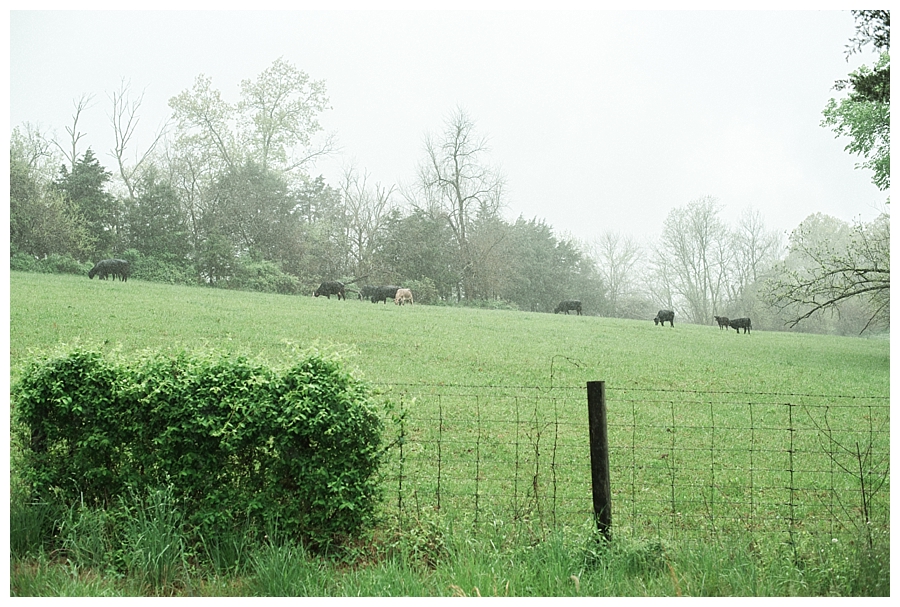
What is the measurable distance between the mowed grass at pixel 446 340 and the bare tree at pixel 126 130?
1718 millimetres

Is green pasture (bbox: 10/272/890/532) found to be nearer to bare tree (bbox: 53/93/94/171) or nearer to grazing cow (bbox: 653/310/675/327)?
grazing cow (bbox: 653/310/675/327)

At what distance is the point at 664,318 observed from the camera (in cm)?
1155

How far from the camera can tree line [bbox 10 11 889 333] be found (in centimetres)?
952

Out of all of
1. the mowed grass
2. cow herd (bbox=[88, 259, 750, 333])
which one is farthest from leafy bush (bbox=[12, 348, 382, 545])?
cow herd (bbox=[88, 259, 750, 333])

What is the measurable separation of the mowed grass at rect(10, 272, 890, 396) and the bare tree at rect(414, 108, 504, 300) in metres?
1.26

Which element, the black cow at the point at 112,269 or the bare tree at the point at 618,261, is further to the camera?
the bare tree at the point at 618,261

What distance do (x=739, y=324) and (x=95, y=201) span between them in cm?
1006

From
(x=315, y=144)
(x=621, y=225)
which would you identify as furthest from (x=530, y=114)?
(x=315, y=144)

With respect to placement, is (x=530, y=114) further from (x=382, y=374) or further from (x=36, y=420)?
(x=36, y=420)

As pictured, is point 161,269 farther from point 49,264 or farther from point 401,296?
point 401,296

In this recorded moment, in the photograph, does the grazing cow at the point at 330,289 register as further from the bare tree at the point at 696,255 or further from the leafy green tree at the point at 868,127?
the leafy green tree at the point at 868,127

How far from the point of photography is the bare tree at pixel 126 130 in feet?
32.9

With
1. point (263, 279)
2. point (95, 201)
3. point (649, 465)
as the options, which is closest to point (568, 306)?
point (263, 279)

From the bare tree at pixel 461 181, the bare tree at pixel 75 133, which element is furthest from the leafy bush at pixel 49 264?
the bare tree at pixel 461 181
